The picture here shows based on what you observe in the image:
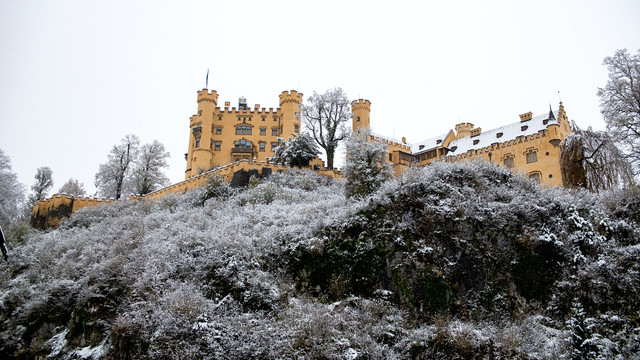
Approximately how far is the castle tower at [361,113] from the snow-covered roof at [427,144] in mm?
6239

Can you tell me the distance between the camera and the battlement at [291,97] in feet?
155

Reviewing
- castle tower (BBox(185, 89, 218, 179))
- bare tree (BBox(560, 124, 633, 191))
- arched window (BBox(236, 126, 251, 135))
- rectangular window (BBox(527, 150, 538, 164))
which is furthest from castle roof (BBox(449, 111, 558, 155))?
castle tower (BBox(185, 89, 218, 179))

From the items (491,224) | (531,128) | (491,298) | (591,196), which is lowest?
(491,298)

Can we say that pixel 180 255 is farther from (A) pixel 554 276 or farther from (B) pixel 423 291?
(A) pixel 554 276

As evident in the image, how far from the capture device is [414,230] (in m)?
16.2

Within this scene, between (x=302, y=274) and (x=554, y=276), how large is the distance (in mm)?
8849

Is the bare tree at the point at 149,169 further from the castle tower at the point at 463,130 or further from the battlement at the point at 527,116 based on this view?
the battlement at the point at 527,116

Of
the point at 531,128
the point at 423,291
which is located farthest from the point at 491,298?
the point at 531,128

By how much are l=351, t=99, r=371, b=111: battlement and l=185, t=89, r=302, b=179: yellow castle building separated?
20.0 ft

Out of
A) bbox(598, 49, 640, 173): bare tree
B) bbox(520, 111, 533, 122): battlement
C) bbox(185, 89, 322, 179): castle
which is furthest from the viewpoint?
bbox(185, 89, 322, 179): castle

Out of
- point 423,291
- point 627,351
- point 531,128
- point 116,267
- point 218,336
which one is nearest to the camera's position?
point 627,351

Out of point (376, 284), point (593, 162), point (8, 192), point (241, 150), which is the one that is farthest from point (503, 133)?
point (8, 192)

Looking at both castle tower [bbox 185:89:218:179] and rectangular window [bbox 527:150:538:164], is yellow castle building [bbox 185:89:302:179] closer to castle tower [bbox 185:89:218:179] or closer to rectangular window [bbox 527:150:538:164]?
castle tower [bbox 185:89:218:179]

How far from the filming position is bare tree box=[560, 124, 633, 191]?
2283 cm
